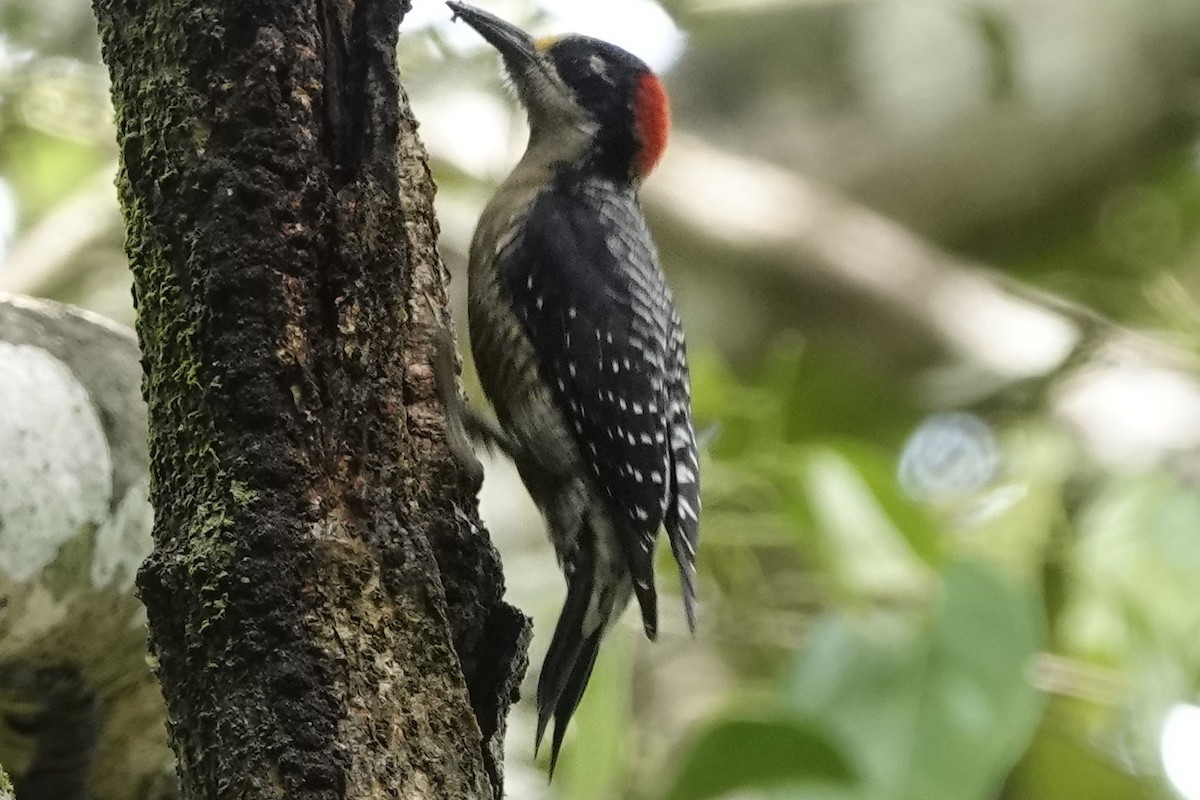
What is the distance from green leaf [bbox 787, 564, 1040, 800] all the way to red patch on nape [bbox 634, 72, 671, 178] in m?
Result: 0.93

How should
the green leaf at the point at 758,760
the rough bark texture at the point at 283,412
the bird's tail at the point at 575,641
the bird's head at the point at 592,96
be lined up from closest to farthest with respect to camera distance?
the rough bark texture at the point at 283,412 < the green leaf at the point at 758,760 < the bird's tail at the point at 575,641 < the bird's head at the point at 592,96

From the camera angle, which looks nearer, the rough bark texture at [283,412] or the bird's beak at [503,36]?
the rough bark texture at [283,412]

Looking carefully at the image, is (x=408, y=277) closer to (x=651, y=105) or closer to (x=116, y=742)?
(x=116, y=742)

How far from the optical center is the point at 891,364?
3643mm

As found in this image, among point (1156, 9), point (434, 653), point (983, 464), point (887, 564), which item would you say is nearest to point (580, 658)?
point (887, 564)

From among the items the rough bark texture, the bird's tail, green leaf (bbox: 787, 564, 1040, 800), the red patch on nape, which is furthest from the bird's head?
the rough bark texture

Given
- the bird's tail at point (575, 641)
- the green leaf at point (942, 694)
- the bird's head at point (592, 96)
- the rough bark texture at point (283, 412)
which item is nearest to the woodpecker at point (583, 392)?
the bird's tail at point (575, 641)

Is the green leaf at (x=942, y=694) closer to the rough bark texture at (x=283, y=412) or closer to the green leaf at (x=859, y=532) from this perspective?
the green leaf at (x=859, y=532)

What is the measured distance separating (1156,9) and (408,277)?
9.74ft

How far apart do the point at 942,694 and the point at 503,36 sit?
4.21 feet

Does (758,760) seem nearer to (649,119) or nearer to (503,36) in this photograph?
(649,119)

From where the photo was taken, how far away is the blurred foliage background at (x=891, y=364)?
2.03 m

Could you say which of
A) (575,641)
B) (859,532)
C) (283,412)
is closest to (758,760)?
(575,641)

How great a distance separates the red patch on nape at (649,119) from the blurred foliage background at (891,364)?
0.41 metres
